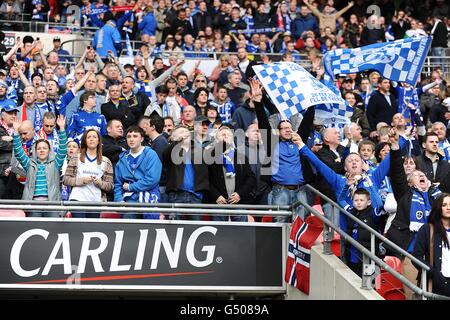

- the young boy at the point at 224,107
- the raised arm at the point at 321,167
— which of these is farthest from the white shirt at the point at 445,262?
the young boy at the point at 224,107

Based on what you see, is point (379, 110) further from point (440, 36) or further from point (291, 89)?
point (440, 36)

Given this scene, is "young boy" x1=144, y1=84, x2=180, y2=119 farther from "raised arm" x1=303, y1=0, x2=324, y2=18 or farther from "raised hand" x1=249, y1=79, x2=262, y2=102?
"raised arm" x1=303, y1=0, x2=324, y2=18

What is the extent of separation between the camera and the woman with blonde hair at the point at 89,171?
14.0 metres

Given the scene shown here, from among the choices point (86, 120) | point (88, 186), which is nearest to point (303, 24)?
point (86, 120)

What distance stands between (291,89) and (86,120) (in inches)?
113

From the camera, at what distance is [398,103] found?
1886cm

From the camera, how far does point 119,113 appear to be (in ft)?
53.1

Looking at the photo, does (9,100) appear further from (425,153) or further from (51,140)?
(425,153)

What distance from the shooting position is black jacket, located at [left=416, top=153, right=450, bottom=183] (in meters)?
14.9

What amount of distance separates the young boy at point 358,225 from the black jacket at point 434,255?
43.8 inches

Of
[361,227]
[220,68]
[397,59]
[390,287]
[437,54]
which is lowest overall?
[390,287]

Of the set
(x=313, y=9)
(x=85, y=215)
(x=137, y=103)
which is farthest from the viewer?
(x=313, y=9)

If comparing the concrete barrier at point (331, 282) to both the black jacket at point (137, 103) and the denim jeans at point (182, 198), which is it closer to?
the denim jeans at point (182, 198)

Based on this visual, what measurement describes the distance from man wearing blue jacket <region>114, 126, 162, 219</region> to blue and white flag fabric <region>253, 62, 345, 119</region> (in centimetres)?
190
